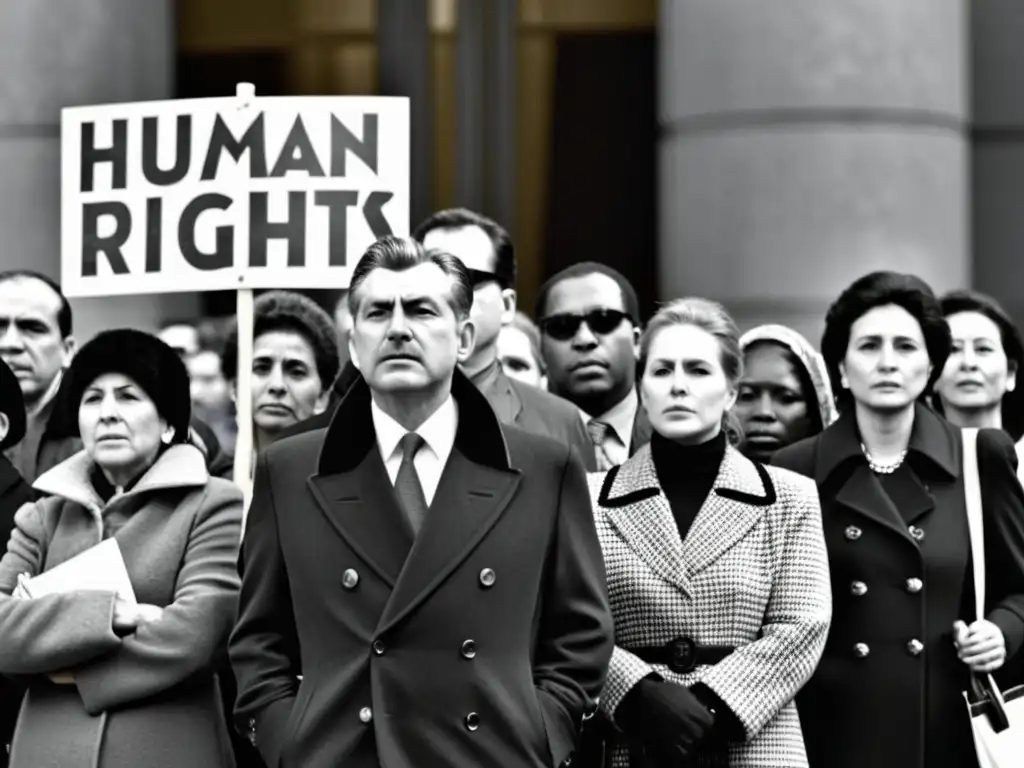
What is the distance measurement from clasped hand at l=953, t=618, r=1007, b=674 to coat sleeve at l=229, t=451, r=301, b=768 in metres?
1.88

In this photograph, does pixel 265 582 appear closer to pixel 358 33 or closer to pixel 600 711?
pixel 600 711

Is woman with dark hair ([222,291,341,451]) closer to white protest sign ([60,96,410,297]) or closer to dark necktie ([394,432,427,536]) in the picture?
white protest sign ([60,96,410,297])

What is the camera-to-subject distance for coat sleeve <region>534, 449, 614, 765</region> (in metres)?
4.54

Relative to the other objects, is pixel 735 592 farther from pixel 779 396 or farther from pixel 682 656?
pixel 779 396

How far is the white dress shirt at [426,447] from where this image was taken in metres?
4.59

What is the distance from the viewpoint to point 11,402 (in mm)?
5828

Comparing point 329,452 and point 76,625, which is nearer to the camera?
point 329,452

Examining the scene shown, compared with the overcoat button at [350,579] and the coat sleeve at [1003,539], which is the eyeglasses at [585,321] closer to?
the coat sleeve at [1003,539]

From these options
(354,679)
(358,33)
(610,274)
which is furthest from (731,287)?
(354,679)

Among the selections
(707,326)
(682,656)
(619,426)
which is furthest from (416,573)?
(619,426)

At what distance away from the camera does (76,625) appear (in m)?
5.03

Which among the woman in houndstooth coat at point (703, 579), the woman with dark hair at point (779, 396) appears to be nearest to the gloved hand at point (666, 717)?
the woman in houndstooth coat at point (703, 579)

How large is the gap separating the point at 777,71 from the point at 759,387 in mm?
4053

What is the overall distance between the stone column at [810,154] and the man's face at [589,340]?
3.40m
